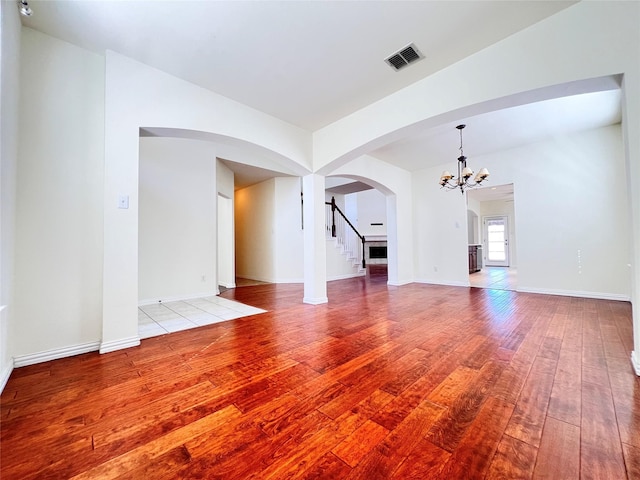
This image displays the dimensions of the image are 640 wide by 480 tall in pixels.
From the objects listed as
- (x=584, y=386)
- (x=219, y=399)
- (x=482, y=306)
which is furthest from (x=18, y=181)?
(x=482, y=306)

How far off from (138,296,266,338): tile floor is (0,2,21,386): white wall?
102cm

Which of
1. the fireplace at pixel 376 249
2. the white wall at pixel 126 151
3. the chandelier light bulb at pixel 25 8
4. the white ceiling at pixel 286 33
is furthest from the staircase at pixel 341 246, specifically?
the chandelier light bulb at pixel 25 8

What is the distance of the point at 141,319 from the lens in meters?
3.31

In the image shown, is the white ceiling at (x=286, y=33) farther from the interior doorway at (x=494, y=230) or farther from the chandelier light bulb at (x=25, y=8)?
the interior doorway at (x=494, y=230)

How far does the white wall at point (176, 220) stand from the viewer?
14.0 ft

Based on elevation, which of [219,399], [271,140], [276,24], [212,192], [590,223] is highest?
[276,24]

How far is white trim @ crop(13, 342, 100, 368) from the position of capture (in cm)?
204

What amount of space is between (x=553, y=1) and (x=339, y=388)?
11.0ft

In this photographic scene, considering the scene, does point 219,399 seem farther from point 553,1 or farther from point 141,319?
point 553,1

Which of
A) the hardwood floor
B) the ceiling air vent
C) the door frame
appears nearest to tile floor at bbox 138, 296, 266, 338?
the hardwood floor

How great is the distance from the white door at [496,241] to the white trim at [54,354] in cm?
1225

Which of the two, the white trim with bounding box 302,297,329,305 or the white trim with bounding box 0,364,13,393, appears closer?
the white trim with bounding box 0,364,13,393

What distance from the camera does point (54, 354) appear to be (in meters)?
2.17

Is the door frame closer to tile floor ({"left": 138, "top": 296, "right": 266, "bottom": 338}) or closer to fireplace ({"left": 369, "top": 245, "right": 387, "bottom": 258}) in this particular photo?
fireplace ({"left": 369, "top": 245, "right": 387, "bottom": 258})
